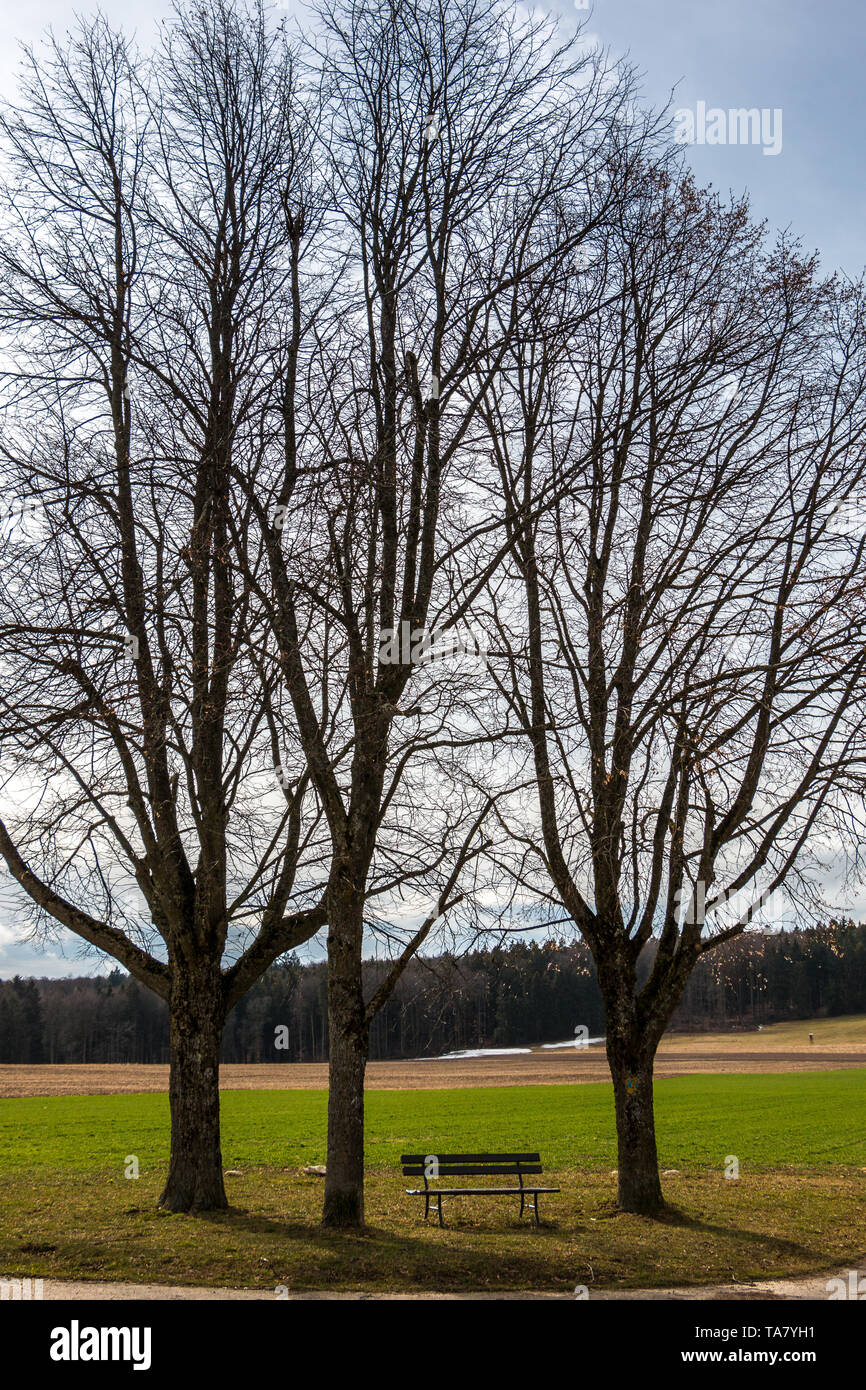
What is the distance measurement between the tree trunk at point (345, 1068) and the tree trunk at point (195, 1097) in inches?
77.1

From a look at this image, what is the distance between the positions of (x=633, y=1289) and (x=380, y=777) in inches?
216

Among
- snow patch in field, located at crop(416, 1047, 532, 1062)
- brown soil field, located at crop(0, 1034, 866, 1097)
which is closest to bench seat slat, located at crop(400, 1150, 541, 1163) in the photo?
brown soil field, located at crop(0, 1034, 866, 1097)

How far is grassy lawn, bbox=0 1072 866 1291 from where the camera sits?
9.45 meters

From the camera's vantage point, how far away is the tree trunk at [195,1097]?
494 inches

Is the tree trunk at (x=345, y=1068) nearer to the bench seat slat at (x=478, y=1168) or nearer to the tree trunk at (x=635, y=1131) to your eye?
the bench seat slat at (x=478, y=1168)

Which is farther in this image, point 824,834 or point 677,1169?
point 677,1169

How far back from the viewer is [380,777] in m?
11.6

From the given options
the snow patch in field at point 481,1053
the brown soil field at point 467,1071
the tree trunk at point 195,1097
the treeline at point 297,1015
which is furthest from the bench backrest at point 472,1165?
the snow patch in field at point 481,1053

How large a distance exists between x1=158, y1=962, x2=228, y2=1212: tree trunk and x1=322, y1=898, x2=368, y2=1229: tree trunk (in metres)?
1.96

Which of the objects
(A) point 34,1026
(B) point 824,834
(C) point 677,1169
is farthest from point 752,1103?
(A) point 34,1026

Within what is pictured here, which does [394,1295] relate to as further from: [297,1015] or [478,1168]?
[297,1015]

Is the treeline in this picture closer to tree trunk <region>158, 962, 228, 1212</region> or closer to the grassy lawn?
the grassy lawn
